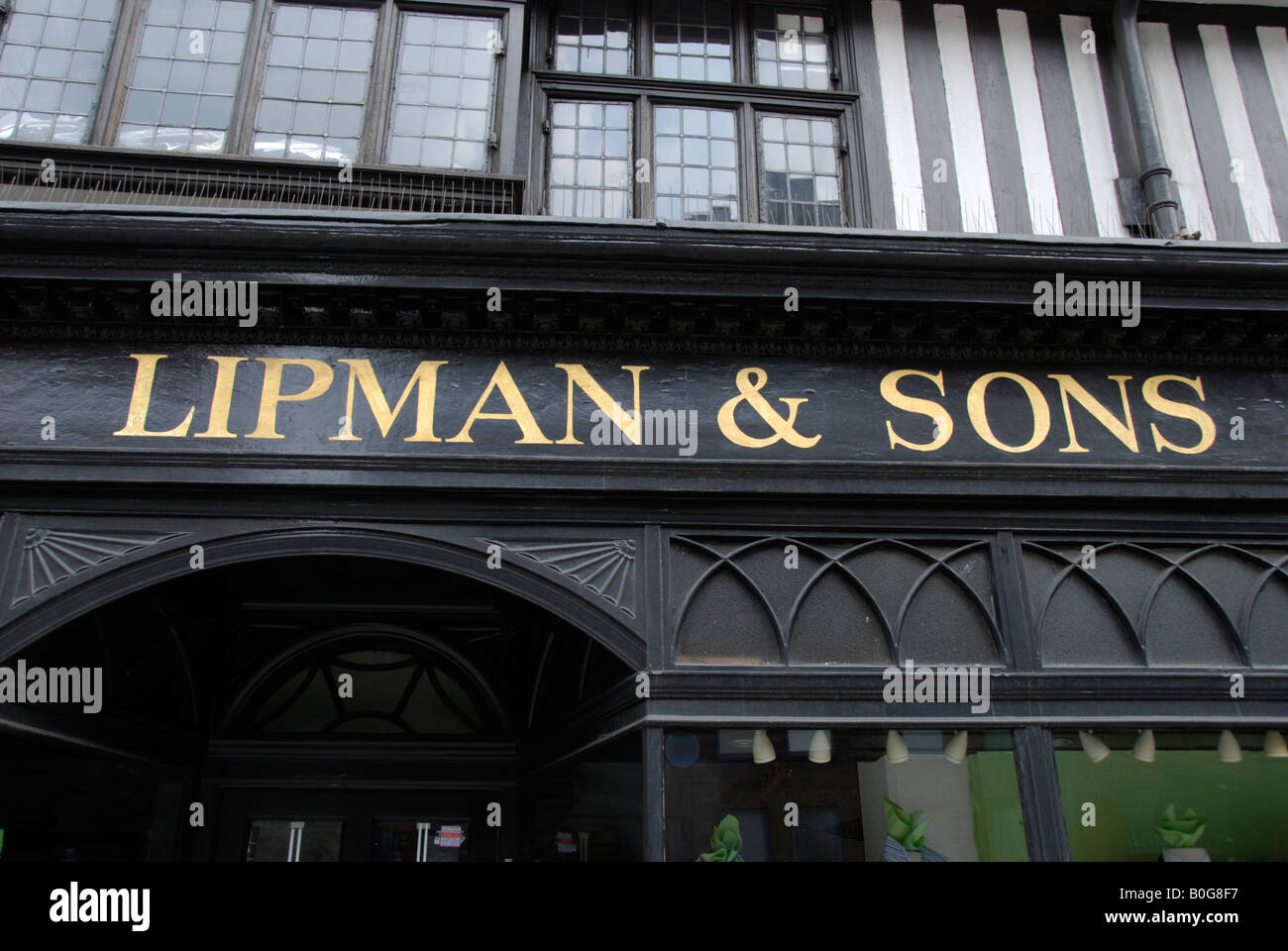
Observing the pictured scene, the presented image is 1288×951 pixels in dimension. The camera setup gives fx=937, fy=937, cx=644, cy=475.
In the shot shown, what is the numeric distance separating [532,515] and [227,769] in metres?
3.36

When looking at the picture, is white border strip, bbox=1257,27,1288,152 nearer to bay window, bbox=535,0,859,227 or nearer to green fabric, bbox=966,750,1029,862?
bay window, bbox=535,0,859,227

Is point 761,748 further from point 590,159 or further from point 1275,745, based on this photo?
point 590,159

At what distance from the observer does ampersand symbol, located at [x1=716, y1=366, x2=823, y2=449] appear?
5.36 meters

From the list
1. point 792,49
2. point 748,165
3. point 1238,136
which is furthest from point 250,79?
point 1238,136

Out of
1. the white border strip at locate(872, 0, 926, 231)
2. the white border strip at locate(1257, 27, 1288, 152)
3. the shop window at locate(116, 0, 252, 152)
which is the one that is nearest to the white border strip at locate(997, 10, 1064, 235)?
the white border strip at locate(872, 0, 926, 231)

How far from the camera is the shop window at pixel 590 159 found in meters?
6.53

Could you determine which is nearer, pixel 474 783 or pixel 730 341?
pixel 730 341

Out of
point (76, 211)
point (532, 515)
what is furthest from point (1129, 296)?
Answer: point (76, 211)

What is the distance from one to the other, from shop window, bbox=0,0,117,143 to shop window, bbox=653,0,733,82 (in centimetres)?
384

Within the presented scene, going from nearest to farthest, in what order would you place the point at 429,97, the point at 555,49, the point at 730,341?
the point at 730,341
the point at 429,97
the point at 555,49

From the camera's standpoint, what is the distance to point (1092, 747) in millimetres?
5211

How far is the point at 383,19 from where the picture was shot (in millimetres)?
6629
